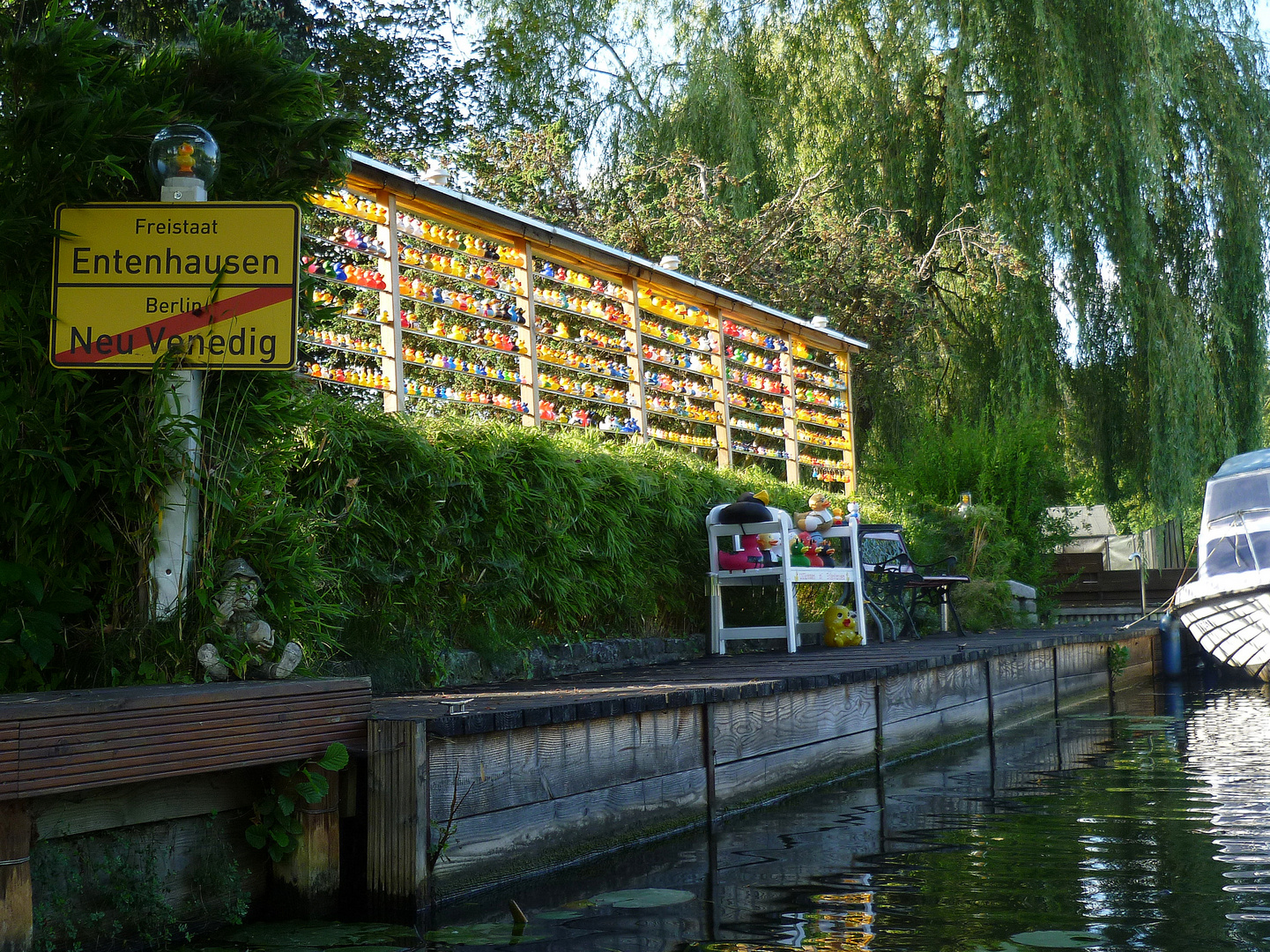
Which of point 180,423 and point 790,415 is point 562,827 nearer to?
point 180,423

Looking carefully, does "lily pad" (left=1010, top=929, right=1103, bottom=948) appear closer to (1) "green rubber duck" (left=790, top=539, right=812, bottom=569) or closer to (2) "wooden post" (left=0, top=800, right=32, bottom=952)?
(2) "wooden post" (left=0, top=800, right=32, bottom=952)

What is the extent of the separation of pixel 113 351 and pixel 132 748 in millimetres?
1135

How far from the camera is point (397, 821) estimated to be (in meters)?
3.22

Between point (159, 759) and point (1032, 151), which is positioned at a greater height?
point (1032, 151)

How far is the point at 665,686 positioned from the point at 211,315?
2329 millimetres

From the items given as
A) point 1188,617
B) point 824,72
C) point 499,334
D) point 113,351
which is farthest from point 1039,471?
point 113,351

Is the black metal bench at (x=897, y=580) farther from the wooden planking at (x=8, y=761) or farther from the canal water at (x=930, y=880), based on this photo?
the wooden planking at (x=8, y=761)

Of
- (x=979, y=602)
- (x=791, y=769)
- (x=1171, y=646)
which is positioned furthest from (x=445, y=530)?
(x=1171, y=646)

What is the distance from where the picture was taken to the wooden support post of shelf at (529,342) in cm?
752

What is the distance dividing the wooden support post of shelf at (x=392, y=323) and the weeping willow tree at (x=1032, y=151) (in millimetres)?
7324

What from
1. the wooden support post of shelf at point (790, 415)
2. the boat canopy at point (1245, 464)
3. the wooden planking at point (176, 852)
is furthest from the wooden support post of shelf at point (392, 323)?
the boat canopy at point (1245, 464)

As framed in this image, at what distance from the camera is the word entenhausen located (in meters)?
3.24

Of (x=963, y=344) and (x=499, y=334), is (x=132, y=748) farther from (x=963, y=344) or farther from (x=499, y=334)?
(x=963, y=344)

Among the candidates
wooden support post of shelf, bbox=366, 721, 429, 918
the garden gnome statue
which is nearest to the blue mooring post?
wooden support post of shelf, bbox=366, 721, 429, 918
